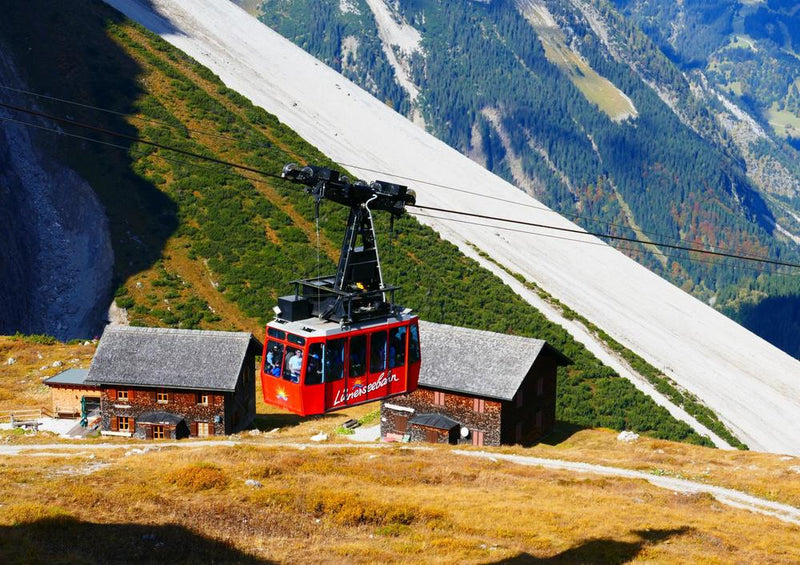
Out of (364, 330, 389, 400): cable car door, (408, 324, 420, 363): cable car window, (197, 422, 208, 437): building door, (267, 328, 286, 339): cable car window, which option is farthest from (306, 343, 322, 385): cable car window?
(197, 422, 208, 437): building door

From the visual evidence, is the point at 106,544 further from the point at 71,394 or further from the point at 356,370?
the point at 71,394

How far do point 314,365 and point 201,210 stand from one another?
80001 millimetres

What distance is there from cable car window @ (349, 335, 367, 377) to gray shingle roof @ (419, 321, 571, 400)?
2810 centimetres

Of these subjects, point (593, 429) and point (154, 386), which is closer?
point (154, 386)

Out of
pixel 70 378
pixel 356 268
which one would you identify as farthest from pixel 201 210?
pixel 356 268

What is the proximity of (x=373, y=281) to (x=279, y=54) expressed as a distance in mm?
168447

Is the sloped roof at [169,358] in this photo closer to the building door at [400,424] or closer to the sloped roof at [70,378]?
the sloped roof at [70,378]

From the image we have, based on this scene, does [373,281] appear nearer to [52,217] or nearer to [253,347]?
[253,347]

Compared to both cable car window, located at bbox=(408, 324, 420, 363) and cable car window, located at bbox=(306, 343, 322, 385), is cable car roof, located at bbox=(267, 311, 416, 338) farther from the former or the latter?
cable car window, located at bbox=(408, 324, 420, 363)

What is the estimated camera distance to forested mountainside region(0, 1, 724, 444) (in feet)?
292

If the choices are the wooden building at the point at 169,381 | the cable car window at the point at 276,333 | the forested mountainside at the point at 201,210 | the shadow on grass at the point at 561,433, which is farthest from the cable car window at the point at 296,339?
the forested mountainside at the point at 201,210

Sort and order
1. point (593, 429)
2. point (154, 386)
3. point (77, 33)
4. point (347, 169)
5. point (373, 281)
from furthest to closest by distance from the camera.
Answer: point (347, 169) < point (77, 33) < point (593, 429) < point (154, 386) < point (373, 281)

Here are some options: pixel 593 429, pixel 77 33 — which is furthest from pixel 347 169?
pixel 593 429

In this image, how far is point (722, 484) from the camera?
158 ft
